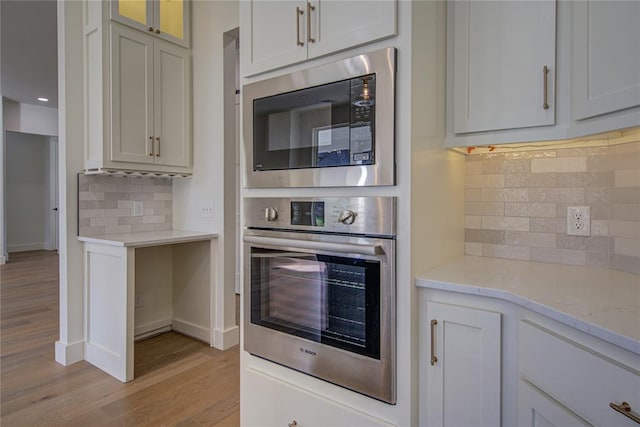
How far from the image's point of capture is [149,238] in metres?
2.55

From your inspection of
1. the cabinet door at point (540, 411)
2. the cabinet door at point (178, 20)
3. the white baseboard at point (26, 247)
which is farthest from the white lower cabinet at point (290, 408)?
the white baseboard at point (26, 247)

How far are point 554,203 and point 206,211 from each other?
2378 mm

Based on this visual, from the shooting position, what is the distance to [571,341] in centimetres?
94

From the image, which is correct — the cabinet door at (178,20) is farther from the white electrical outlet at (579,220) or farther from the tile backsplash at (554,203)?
the white electrical outlet at (579,220)

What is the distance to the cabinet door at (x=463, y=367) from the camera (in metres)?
1.17

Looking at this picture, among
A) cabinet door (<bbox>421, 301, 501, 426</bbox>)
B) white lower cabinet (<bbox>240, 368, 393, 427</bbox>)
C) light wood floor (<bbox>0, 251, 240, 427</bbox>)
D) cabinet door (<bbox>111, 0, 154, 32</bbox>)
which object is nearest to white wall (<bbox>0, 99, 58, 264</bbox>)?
light wood floor (<bbox>0, 251, 240, 427</bbox>)

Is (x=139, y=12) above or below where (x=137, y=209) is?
above

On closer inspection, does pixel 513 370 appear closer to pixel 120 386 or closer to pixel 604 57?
pixel 604 57

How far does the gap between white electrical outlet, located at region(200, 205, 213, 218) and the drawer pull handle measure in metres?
2.64

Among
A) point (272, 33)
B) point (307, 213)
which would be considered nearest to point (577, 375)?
point (307, 213)

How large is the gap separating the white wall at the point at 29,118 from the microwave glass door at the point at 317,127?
302 inches

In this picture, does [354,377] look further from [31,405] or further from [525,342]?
[31,405]

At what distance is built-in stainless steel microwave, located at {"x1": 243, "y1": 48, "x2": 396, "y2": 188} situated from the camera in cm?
123

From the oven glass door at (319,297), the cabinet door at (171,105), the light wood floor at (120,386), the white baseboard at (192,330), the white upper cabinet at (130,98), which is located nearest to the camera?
the oven glass door at (319,297)
